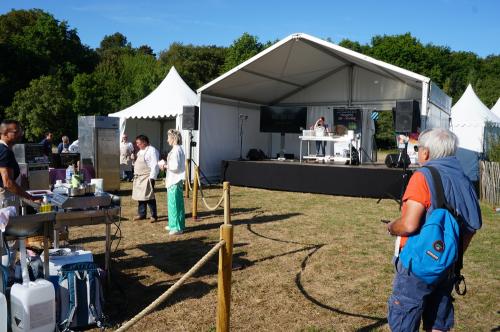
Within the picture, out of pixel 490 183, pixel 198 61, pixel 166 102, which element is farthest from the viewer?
pixel 198 61

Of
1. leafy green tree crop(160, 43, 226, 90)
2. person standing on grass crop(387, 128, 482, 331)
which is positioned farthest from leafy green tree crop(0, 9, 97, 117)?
Result: person standing on grass crop(387, 128, 482, 331)

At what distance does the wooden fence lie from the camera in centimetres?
991

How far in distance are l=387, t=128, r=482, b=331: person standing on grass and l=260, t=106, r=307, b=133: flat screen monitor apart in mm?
12295

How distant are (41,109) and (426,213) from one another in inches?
1036

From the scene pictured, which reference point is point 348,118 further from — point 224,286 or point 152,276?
point 224,286

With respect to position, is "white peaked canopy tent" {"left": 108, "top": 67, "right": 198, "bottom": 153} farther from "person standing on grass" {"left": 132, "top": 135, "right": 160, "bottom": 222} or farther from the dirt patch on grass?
the dirt patch on grass

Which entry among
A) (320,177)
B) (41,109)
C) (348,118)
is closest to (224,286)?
(320,177)

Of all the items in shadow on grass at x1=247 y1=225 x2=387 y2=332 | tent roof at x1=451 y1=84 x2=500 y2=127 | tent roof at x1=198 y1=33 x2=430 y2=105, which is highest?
tent roof at x1=198 y1=33 x2=430 y2=105

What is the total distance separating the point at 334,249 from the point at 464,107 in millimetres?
15548

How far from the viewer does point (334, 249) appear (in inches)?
222

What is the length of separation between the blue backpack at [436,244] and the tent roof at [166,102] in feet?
38.3

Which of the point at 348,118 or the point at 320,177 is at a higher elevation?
the point at 348,118

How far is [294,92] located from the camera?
16.0 meters

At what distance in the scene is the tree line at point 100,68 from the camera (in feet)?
83.0
